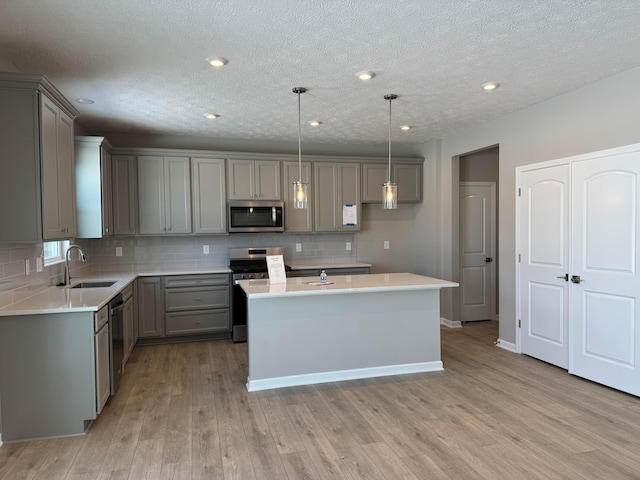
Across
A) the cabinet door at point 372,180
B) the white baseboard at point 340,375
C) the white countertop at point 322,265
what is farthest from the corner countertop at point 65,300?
the cabinet door at point 372,180

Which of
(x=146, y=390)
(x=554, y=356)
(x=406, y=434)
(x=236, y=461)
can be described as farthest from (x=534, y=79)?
(x=146, y=390)

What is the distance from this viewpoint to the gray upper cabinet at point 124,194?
5141 mm

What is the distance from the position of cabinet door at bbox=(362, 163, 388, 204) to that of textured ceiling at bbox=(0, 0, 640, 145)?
1615 millimetres

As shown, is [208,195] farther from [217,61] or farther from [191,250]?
[217,61]

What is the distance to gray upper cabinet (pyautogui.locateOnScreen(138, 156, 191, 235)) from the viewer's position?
17.3ft

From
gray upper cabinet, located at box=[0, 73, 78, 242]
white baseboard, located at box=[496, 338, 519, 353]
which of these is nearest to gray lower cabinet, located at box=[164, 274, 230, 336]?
gray upper cabinet, located at box=[0, 73, 78, 242]

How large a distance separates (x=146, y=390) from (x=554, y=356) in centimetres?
383

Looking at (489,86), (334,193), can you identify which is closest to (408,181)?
(334,193)

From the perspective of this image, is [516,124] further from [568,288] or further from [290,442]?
[290,442]

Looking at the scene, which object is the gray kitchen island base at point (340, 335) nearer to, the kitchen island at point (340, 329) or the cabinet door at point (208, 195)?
the kitchen island at point (340, 329)

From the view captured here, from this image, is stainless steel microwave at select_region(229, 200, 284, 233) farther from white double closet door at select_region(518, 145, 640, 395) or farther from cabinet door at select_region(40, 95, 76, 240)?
white double closet door at select_region(518, 145, 640, 395)

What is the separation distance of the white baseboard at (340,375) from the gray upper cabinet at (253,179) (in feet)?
8.78

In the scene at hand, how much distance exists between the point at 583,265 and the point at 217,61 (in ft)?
11.6

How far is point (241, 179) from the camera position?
18.3 feet
